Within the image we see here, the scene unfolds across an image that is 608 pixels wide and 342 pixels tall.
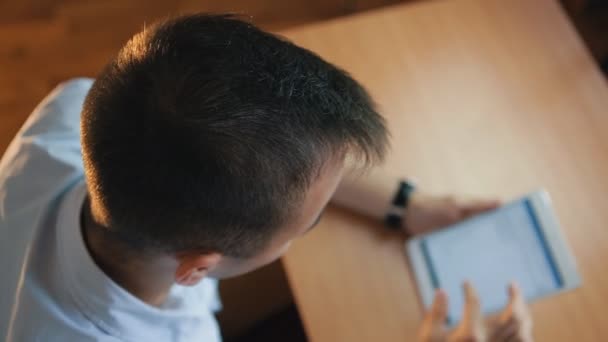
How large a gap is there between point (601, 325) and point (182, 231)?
1.96 feet

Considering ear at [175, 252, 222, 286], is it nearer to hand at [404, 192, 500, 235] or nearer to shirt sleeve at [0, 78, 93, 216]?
shirt sleeve at [0, 78, 93, 216]

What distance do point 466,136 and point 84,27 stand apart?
1290 mm

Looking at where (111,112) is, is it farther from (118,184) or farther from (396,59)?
(396,59)

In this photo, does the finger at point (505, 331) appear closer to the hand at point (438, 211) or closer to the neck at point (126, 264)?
the hand at point (438, 211)

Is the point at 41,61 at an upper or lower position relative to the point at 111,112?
upper

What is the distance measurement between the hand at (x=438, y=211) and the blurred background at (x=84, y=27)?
89cm

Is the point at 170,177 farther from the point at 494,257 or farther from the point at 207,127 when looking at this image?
the point at 494,257

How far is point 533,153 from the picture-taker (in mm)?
853

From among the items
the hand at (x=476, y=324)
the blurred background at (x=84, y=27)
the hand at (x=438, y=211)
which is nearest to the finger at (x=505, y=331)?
the hand at (x=476, y=324)

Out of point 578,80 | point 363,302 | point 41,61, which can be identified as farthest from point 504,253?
point 41,61

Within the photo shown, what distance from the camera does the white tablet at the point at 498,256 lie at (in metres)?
0.78

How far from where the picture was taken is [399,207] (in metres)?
0.82

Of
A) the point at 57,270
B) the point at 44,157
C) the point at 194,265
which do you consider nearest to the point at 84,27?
the point at 44,157

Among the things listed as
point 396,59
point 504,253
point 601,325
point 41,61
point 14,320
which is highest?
point 41,61
